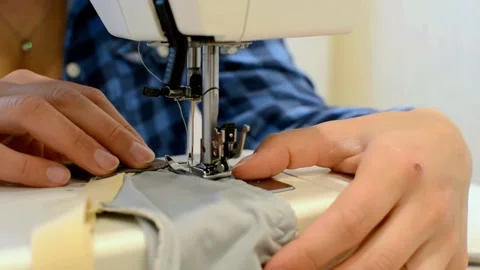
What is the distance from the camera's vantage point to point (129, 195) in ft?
1.65

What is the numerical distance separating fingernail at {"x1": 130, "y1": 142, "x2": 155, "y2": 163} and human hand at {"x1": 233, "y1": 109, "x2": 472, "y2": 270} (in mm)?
87

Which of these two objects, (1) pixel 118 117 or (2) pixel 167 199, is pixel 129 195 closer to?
(2) pixel 167 199

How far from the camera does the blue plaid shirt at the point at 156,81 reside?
1016 millimetres

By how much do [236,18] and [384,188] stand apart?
0.18m

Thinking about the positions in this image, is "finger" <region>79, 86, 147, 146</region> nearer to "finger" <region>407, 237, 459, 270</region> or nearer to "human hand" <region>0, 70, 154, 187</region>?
"human hand" <region>0, 70, 154, 187</region>

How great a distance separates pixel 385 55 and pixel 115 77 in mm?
704

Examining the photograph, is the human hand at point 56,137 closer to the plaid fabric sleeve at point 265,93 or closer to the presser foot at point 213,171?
the presser foot at point 213,171

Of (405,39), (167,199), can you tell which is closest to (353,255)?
(167,199)

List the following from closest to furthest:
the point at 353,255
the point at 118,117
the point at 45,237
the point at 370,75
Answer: the point at 45,237, the point at 353,255, the point at 118,117, the point at 370,75

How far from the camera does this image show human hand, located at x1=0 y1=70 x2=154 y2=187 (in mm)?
559

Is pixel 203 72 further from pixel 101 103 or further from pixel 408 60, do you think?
pixel 408 60

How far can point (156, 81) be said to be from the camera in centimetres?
105

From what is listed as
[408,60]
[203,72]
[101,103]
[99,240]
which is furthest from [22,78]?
[408,60]

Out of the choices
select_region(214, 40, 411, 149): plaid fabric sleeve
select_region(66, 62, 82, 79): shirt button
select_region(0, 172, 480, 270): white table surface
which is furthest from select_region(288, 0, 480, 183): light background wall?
select_region(0, 172, 480, 270): white table surface
